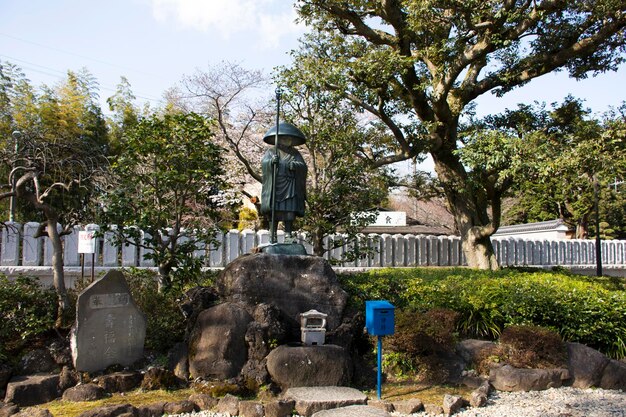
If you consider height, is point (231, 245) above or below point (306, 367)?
above

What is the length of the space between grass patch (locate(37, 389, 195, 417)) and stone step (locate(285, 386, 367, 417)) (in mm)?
1493

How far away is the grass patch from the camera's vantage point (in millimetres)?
6074

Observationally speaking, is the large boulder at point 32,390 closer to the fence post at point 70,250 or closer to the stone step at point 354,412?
the stone step at point 354,412

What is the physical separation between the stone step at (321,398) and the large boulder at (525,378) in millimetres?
2234

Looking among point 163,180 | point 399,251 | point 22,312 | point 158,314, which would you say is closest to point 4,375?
point 22,312

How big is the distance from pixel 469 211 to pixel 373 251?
3.48 meters

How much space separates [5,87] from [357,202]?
17.1 m

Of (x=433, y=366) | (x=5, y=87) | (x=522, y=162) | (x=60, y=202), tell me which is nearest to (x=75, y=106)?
(x=5, y=87)

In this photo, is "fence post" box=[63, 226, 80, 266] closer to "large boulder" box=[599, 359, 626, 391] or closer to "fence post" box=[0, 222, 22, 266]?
"fence post" box=[0, 222, 22, 266]

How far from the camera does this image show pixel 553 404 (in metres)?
6.50

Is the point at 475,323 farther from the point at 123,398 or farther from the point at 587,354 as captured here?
the point at 123,398

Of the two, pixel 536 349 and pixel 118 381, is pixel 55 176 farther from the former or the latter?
pixel 536 349

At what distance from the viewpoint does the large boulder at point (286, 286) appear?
25.7 ft

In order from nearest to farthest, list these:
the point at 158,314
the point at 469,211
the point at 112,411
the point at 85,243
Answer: the point at 112,411 → the point at 158,314 → the point at 85,243 → the point at 469,211
